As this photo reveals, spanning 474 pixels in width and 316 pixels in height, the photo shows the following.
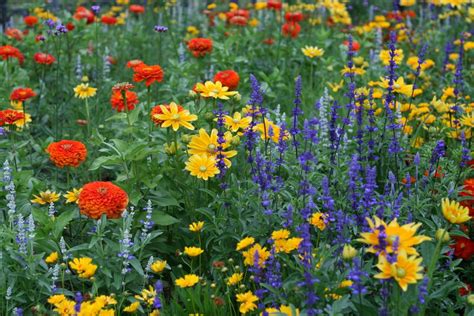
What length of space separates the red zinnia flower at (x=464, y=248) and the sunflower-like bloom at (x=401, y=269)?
97cm

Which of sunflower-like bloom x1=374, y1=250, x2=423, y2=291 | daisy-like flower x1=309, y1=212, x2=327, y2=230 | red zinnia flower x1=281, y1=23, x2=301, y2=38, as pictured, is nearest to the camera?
sunflower-like bloom x1=374, y1=250, x2=423, y2=291

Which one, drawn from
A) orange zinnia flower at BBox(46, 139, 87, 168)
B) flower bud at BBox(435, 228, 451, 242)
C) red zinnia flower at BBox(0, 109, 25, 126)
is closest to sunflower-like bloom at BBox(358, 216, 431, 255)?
flower bud at BBox(435, 228, 451, 242)

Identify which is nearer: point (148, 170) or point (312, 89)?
point (148, 170)

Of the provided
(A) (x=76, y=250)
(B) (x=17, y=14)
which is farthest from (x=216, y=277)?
(B) (x=17, y=14)

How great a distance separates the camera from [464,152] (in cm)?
257

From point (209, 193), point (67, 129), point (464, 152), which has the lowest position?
point (67, 129)

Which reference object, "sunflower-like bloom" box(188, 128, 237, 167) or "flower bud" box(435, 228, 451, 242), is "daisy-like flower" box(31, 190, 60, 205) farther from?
"flower bud" box(435, 228, 451, 242)

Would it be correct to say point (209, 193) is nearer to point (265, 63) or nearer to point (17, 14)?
point (265, 63)

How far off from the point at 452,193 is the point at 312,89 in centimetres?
235

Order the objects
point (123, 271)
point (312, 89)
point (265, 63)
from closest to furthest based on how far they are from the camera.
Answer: point (123, 271)
point (312, 89)
point (265, 63)

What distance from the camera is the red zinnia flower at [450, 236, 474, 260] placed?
2.58m

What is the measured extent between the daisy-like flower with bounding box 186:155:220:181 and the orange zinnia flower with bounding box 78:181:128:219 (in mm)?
301

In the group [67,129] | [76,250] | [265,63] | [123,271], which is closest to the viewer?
[123,271]

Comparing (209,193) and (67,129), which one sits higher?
(209,193)
